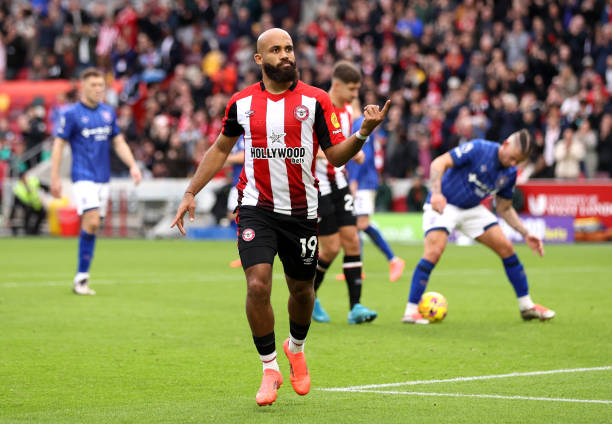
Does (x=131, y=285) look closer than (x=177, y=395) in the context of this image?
No

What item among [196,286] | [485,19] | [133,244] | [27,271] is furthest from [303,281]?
[485,19]

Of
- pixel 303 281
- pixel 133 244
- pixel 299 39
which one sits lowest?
pixel 133 244

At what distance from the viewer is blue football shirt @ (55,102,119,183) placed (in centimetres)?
1241

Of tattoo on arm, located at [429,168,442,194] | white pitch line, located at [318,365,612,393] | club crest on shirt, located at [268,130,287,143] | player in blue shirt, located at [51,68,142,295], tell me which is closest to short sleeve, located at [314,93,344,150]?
club crest on shirt, located at [268,130,287,143]

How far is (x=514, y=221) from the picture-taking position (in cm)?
983

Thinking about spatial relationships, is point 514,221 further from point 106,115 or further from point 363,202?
point 106,115

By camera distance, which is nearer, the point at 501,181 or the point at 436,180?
the point at 436,180

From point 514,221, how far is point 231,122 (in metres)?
4.31

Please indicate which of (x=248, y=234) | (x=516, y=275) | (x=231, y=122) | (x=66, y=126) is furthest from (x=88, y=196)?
(x=248, y=234)

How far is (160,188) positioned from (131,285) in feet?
44.4

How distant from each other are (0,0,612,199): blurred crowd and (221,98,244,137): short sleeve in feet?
53.5

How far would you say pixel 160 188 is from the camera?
88.4ft

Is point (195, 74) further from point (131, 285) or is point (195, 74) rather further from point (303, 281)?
point (303, 281)

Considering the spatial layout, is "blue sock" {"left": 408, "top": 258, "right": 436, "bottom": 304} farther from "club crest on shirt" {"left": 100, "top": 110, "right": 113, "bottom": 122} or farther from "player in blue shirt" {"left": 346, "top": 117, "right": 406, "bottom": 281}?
"club crest on shirt" {"left": 100, "top": 110, "right": 113, "bottom": 122}
